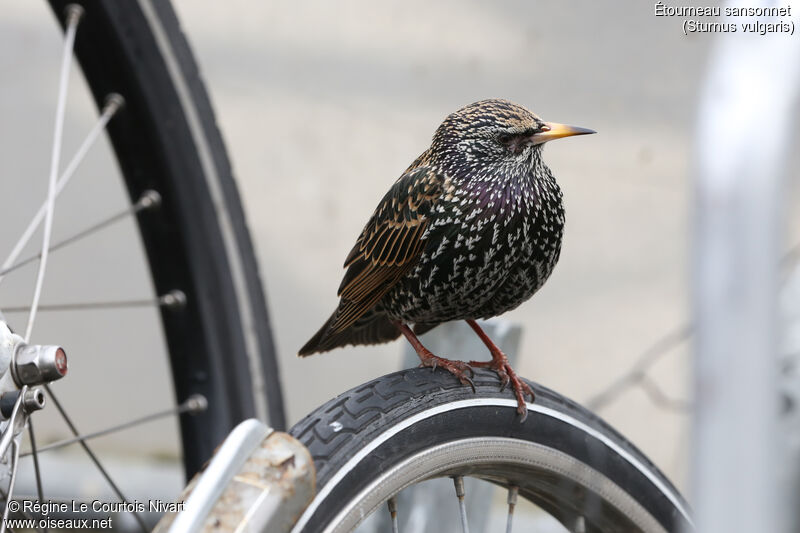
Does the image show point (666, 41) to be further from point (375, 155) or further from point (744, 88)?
point (744, 88)

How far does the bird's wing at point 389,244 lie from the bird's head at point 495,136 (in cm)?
4

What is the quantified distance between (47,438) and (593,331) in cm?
170

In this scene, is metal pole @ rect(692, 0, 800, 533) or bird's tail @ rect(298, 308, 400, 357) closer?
metal pole @ rect(692, 0, 800, 533)

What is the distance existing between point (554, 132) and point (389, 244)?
220 mm

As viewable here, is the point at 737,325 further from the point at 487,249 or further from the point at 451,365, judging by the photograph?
the point at 451,365

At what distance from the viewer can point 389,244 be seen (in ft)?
3.67

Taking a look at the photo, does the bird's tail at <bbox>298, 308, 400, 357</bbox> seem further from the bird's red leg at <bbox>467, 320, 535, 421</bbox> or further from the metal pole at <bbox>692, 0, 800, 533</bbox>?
the metal pole at <bbox>692, 0, 800, 533</bbox>

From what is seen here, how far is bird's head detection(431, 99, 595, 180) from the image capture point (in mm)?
1029

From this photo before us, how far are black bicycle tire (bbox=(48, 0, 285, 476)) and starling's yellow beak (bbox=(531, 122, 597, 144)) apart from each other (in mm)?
746

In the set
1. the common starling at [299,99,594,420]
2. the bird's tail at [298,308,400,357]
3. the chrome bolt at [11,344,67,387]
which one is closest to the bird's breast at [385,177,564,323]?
the common starling at [299,99,594,420]

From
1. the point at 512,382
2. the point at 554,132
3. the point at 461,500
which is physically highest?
the point at 554,132

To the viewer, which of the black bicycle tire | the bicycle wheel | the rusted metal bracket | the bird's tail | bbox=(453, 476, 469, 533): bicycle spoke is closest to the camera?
the rusted metal bracket

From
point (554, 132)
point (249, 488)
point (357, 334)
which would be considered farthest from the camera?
point (357, 334)

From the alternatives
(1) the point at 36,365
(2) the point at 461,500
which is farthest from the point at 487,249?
(1) the point at 36,365
